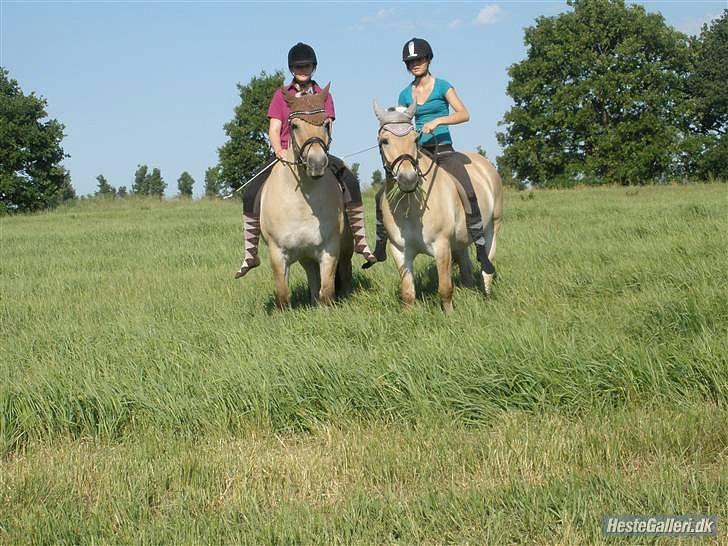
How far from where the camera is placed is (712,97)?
5350 centimetres

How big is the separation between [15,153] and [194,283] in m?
44.0

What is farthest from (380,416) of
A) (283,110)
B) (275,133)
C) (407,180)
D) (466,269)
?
(466,269)

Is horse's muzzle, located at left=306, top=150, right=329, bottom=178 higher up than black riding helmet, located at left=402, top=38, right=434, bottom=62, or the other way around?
black riding helmet, located at left=402, top=38, right=434, bottom=62

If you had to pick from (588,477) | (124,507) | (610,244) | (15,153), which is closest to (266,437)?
(124,507)

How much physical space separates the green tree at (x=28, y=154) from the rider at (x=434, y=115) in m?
46.1

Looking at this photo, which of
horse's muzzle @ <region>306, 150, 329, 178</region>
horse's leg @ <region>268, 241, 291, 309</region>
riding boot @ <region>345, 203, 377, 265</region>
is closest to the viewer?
horse's muzzle @ <region>306, 150, 329, 178</region>

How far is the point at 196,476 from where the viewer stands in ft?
14.2

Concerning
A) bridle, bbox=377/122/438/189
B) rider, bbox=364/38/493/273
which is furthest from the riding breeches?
bridle, bbox=377/122/438/189

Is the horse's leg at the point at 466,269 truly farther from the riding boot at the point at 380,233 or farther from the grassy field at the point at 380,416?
the riding boot at the point at 380,233

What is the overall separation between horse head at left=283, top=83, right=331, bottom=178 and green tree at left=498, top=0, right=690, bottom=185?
4529cm

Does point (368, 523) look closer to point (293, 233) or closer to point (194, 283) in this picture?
point (293, 233)

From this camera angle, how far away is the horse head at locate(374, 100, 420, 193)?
22.6 ft

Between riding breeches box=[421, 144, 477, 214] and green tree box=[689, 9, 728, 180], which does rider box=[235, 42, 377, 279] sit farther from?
green tree box=[689, 9, 728, 180]

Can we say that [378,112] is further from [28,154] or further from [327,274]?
[28,154]
